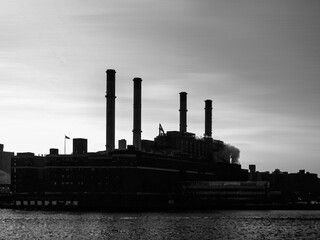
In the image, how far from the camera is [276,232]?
452 ft

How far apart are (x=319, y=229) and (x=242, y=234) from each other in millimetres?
24743

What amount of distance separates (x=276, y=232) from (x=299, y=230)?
8.17 m

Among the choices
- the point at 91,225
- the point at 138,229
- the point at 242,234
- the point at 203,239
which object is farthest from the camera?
the point at 91,225

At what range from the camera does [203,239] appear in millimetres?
118062

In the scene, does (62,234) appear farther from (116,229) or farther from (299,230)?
(299,230)

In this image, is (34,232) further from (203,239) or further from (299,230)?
(299,230)

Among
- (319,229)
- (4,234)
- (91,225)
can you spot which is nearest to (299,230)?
(319,229)

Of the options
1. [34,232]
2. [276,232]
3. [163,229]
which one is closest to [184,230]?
[163,229]

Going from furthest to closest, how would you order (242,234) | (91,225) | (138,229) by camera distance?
(91,225) < (138,229) < (242,234)

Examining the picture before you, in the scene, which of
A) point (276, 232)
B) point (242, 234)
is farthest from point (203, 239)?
point (276, 232)

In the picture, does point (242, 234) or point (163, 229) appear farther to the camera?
point (163, 229)

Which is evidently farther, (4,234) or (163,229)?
(163,229)

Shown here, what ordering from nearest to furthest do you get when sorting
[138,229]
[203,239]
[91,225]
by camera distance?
1. [203,239]
2. [138,229]
3. [91,225]

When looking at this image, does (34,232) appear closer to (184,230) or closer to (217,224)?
(184,230)
